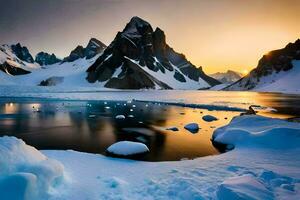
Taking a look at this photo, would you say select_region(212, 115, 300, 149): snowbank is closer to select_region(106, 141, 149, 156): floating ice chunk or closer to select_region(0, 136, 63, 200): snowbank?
select_region(106, 141, 149, 156): floating ice chunk

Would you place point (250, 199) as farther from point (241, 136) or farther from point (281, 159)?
point (241, 136)

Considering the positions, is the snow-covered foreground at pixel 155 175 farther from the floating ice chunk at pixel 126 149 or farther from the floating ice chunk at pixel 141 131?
the floating ice chunk at pixel 141 131

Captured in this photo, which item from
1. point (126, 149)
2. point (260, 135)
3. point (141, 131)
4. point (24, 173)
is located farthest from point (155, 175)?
point (141, 131)

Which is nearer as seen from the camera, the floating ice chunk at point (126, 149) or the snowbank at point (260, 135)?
the floating ice chunk at point (126, 149)

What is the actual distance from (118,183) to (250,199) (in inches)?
184

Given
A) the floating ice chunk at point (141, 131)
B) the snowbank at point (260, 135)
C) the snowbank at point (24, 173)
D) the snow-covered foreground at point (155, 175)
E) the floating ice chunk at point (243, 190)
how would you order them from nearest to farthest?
1. the snowbank at point (24, 173)
2. the floating ice chunk at point (243, 190)
3. the snow-covered foreground at point (155, 175)
4. the snowbank at point (260, 135)
5. the floating ice chunk at point (141, 131)

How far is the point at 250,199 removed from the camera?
8.01 meters

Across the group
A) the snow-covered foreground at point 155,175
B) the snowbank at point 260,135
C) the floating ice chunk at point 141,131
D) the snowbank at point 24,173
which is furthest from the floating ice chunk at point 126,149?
the floating ice chunk at point 141,131

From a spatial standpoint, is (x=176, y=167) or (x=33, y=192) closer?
(x=33, y=192)

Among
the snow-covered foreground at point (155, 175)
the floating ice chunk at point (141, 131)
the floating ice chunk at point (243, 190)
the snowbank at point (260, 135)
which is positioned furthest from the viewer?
the floating ice chunk at point (141, 131)

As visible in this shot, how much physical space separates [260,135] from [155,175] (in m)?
9.09

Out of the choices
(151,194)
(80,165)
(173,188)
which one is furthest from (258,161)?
(80,165)

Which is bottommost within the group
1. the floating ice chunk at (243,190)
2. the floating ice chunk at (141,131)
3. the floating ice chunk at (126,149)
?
the floating ice chunk at (141,131)

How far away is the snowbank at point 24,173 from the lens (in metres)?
7.87
